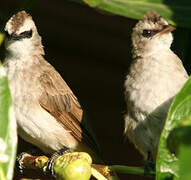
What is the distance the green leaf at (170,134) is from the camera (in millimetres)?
1411

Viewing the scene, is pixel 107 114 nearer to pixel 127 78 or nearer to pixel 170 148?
pixel 127 78

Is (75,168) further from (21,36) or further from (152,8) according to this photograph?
(152,8)

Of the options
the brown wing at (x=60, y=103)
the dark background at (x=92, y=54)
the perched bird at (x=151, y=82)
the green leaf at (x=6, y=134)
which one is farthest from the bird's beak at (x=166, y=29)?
the dark background at (x=92, y=54)

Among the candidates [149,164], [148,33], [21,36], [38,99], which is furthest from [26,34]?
[149,164]

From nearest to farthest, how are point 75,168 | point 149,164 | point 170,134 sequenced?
point 170,134 → point 75,168 → point 149,164

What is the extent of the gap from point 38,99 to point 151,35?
727mm

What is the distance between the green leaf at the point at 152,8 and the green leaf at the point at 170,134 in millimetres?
1042

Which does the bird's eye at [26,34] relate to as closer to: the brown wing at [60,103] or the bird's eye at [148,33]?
the brown wing at [60,103]

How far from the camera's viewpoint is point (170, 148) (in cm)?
140

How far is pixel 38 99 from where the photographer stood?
8.16 feet

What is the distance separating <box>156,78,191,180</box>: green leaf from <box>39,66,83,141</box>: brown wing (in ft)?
3.71

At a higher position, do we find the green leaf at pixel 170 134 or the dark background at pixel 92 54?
the green leaf at pixel 170 134

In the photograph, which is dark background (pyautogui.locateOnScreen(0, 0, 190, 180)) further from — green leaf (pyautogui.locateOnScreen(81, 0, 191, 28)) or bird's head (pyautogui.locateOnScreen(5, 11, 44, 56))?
bird's head (pyautogui.locateOnScreen(5, 11, 44, 56))

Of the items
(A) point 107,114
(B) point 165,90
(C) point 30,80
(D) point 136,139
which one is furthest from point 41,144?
(A) point 107,114
